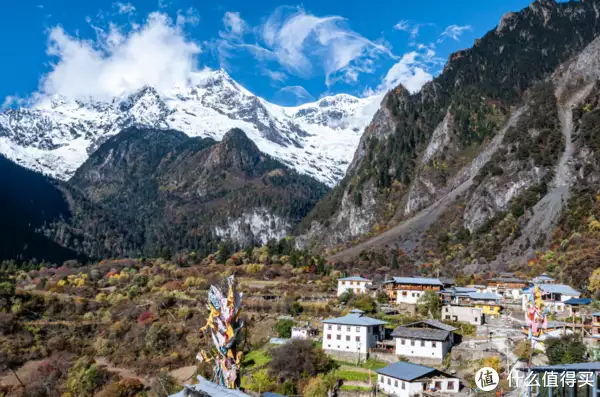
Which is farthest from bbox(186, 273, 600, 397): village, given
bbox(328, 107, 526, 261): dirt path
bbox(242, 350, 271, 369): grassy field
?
bbox(328, 107, 526, 261): dirt path

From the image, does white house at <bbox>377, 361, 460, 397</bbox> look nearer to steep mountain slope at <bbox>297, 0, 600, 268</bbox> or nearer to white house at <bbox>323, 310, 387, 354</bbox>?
white house at <bbox>323, 310, 387, 354</bbox>

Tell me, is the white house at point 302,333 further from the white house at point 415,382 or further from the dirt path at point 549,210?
the dirt path at point 549,210

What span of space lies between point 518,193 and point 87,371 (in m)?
97.4

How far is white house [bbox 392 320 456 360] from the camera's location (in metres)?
50.0

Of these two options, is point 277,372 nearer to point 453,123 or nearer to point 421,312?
point 421,312

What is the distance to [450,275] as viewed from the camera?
103 meters

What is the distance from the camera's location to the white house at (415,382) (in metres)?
42.2

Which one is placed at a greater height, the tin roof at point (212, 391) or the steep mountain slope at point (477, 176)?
the steep mountain slope at point (477, 176)

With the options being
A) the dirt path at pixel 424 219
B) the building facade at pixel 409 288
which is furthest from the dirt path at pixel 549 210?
the building facade at pixel 409 288

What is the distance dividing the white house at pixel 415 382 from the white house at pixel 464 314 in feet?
58.7

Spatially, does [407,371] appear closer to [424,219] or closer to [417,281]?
[417,281]

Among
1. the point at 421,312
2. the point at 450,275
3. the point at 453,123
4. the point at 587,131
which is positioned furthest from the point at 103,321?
the point at 453,123

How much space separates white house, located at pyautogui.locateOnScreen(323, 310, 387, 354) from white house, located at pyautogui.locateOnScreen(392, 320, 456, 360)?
292 centimetres

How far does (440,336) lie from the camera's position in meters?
50.1
